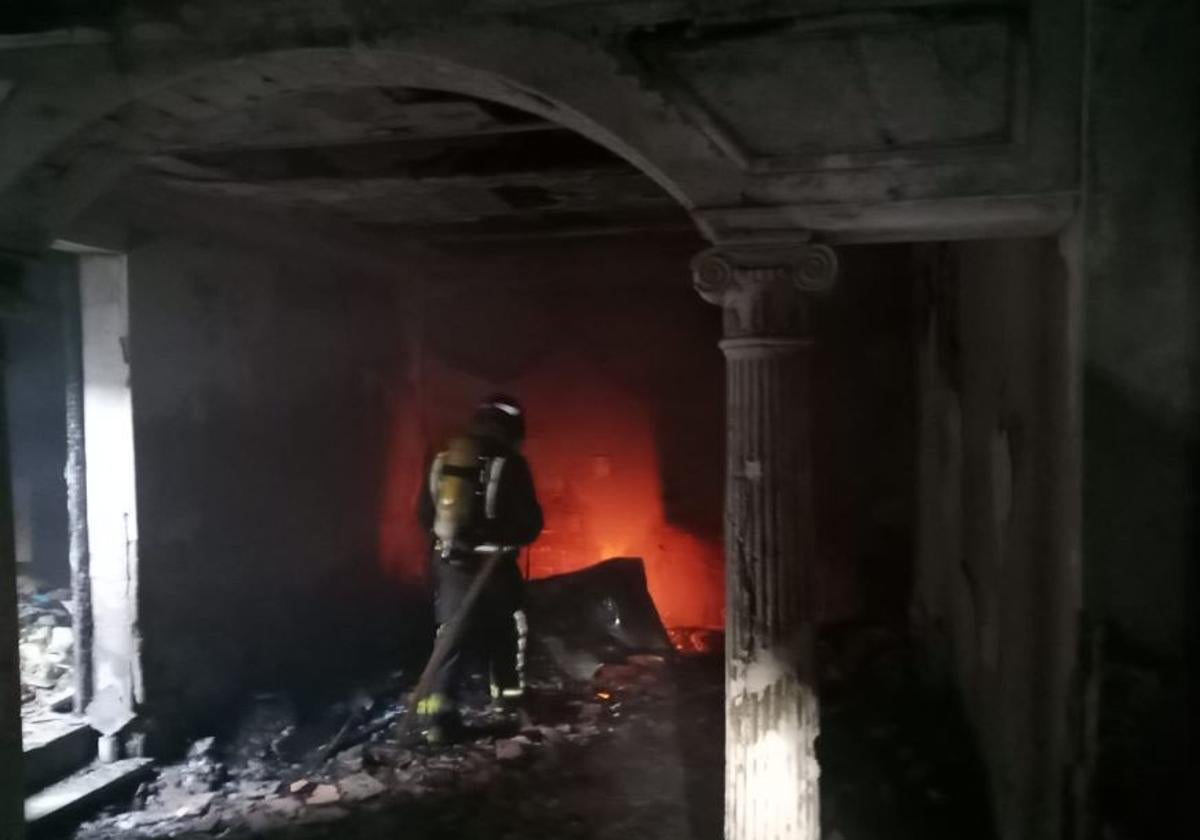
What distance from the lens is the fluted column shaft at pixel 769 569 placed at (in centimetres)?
296

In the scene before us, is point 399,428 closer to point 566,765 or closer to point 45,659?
point 45,659

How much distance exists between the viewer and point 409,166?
4.88 meters

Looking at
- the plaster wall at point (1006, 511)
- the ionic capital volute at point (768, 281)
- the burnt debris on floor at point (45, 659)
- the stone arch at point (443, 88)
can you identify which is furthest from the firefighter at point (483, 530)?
the ionic capital volute at point (768, 281)

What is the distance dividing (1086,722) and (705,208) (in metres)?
1.85

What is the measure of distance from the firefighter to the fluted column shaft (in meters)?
2.88

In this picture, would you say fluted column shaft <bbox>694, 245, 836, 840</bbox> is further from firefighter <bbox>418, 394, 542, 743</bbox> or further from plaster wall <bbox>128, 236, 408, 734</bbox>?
plaster wall <bbox>128, 236, 408, 734</bbox>

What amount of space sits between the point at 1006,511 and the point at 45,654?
17.3 feet

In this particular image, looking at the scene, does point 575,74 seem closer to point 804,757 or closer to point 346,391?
point 804,757

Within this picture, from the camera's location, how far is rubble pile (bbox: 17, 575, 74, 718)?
528cm

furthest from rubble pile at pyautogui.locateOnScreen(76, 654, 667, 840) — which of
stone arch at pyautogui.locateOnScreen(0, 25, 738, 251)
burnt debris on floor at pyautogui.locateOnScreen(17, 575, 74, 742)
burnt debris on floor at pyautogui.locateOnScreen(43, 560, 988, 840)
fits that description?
stone arch at pyautogui.locateOnScreen(0, 25, 738, 251)

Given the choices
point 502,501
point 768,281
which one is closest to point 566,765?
point 502,501

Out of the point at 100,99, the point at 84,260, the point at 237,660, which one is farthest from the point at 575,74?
the point at 237,660

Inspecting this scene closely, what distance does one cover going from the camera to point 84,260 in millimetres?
4949

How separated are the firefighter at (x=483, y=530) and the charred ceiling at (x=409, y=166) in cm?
140
